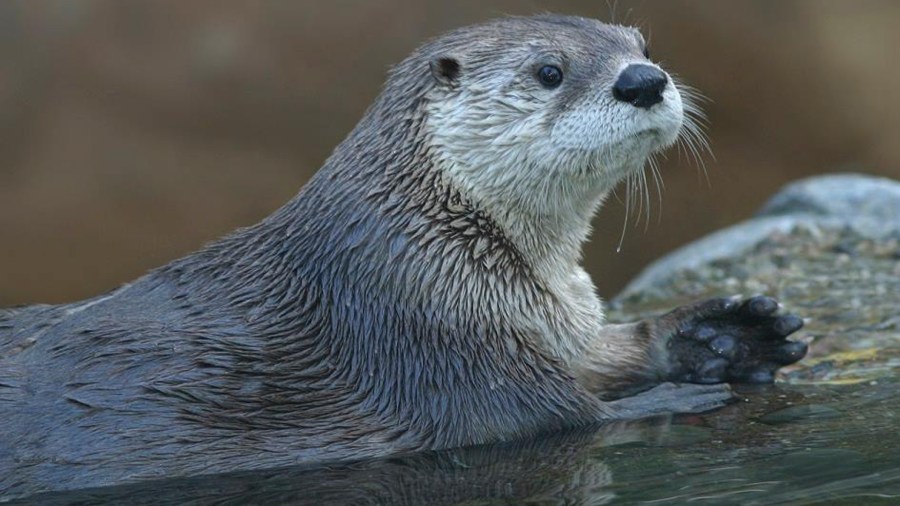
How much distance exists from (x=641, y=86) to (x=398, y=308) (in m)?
1.13

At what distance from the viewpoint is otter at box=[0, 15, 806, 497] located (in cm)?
445

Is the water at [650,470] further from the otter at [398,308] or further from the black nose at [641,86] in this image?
the black nose at [641,86]

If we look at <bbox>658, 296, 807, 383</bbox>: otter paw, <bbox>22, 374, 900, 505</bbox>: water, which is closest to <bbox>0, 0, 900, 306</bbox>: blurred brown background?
<bbox>658, 296, 807, 383</bbox>: otter paw

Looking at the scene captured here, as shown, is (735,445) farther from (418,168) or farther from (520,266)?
(418,168)

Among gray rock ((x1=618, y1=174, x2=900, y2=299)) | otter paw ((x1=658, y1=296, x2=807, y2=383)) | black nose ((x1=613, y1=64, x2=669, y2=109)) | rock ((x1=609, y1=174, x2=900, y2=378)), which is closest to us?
black nose ((x1=613, y1=64, x2=669, y2=109))

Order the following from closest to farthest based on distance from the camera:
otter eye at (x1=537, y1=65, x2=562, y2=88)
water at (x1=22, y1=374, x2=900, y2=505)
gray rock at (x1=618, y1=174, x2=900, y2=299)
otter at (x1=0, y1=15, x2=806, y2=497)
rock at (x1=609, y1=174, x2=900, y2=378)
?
water at (x1=22, y1=374, x2=900, y2=505)
otter at (x1=0, y1=15, x2=806, y2=497)
otter eye at (x1=537, y1=65, x2=562, y2=88)
rock at (x1=609, y1=174, x2=900, y2=378)
gray rock at (x1=618, y1=174, x2=900, y2=299)

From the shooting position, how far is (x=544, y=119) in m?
4.79

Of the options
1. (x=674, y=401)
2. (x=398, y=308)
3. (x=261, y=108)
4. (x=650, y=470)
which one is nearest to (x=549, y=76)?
(x=398, y=308)

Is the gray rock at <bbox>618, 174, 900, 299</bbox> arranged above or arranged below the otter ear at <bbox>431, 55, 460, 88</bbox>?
below

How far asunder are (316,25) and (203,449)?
5135 millimetres

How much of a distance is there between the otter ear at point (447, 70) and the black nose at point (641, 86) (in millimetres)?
603

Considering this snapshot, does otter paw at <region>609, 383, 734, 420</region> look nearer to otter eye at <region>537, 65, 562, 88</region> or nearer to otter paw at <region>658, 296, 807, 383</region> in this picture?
otter paw at <region>658, 296, 807, 383</region>

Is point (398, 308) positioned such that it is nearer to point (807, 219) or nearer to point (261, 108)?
point (807, 219)

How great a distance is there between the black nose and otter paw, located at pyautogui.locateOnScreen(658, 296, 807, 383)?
97cm
